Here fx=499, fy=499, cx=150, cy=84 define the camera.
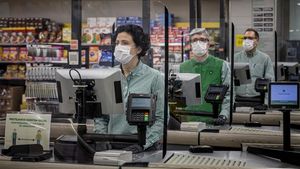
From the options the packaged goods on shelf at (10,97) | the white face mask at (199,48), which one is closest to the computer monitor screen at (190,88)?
the white face mask at (199,48)

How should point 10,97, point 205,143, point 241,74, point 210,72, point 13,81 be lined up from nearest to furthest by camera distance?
1. point 205,143
2. point 210,72
3. point 241,74
4. point 10,97
5. point 13,81

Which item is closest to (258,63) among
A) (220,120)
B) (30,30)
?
(220,120)

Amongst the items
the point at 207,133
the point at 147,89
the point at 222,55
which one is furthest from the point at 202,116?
the point at 222,55

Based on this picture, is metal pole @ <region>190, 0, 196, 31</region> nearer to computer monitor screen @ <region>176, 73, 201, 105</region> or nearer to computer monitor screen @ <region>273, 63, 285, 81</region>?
computer monitor screen @ <region>273, 63, 285, 81</region>

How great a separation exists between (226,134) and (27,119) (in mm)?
1748

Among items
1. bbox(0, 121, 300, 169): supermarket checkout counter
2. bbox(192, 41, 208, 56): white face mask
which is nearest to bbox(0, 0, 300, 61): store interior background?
bbox(192, 41, 208, 56): white face mask

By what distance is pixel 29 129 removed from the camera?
282cm

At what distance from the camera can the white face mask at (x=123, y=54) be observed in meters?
3.49

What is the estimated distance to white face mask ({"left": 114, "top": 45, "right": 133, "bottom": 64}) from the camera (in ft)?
11.4

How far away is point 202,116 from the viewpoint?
15.2 ft

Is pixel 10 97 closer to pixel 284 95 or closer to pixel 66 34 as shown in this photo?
pixel 66 34

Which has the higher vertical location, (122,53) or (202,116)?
(122,53)

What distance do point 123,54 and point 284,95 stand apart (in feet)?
3.86

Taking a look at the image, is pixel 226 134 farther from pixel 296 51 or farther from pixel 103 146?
pixel 296 51
